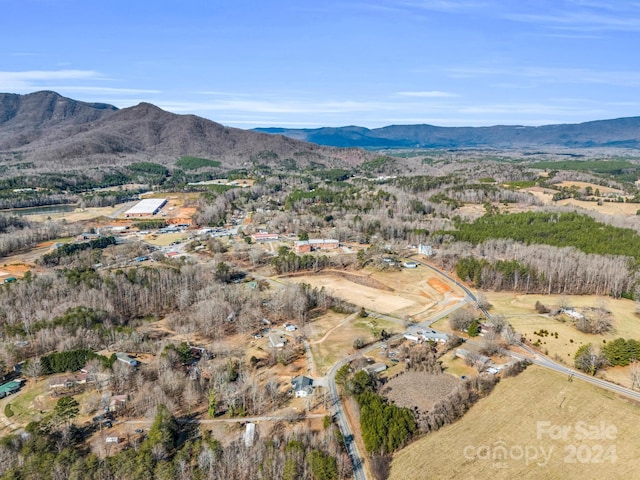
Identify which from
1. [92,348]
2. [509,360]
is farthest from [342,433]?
[92,348]

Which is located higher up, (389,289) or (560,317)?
(560,317)

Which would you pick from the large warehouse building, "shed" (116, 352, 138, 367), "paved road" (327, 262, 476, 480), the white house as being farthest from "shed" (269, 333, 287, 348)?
the large warehouse building

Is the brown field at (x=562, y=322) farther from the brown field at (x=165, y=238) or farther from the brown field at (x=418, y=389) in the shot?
the brown field at (x=165, y=238)

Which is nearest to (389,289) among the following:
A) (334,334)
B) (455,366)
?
(334,334)

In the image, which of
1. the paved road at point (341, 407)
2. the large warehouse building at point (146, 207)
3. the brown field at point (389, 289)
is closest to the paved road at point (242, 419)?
the paved road at point (341, 407)

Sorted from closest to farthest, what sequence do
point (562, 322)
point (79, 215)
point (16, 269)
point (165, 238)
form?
1. point (562, 322)
2. point (16, 269)
3. point (165, 238)
4. point (79, 215)

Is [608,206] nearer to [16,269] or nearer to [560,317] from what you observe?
[560,317]
